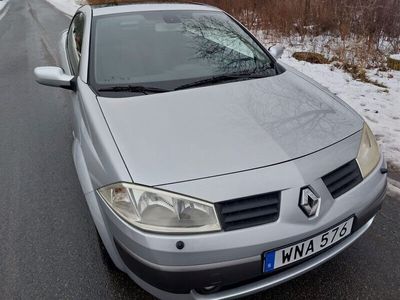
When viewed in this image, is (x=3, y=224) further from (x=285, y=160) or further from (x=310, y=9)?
(x=310, y=9)

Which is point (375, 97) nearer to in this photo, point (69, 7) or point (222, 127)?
point (222, 127)

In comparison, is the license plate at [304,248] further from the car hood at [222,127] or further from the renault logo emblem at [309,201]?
the car hood at [222,127]

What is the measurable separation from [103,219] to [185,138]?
592 millimetres

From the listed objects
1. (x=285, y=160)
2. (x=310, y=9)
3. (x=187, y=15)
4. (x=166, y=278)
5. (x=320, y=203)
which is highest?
(x=187, y=15)

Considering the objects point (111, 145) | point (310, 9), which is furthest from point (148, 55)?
point (310, 9)

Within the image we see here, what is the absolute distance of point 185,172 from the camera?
1.68 metres

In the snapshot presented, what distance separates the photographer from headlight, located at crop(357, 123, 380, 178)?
77.0 inches

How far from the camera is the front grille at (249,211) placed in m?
1.59

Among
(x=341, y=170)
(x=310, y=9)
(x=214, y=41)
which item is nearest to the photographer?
(x=341, y=170)

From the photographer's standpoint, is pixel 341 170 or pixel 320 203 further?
pixel 341 170

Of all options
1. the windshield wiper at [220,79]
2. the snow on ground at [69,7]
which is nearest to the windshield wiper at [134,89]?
the windshield wiper at [220,79]

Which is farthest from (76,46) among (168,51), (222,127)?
(222,127)

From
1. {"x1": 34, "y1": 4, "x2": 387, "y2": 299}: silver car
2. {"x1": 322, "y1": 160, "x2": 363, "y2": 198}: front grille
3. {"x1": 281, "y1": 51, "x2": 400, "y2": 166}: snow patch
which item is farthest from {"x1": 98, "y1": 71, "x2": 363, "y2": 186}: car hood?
{"x1": 281, "y1": 51, "x2": 400, "y2": 166}: snow patch

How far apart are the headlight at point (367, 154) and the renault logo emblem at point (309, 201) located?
413 millimetres
